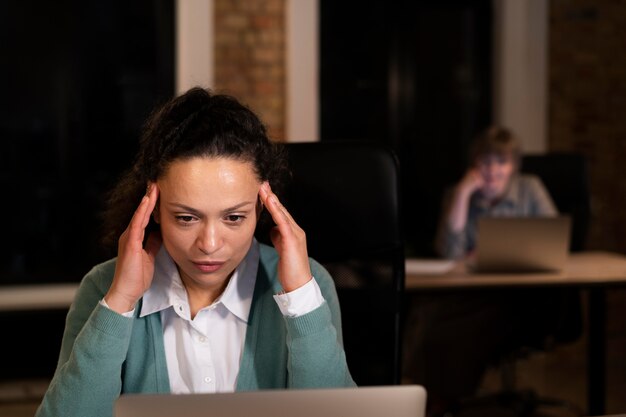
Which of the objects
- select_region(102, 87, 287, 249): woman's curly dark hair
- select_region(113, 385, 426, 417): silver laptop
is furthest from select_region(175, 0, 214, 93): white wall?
select_region(113, 385, 426, 417): silver laptop

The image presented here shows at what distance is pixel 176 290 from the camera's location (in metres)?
1.56

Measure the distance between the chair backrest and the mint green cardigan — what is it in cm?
221

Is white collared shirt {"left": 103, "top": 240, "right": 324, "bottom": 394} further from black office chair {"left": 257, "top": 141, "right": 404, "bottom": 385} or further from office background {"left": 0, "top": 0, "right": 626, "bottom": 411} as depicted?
office background {"left": 0, "top": 0, "right": 626, "bottom": 411}

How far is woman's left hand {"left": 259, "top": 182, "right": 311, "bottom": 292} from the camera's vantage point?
1494 mm

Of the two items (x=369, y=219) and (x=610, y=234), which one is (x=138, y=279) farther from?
(x=610, y=234)

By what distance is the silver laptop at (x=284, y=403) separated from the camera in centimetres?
100

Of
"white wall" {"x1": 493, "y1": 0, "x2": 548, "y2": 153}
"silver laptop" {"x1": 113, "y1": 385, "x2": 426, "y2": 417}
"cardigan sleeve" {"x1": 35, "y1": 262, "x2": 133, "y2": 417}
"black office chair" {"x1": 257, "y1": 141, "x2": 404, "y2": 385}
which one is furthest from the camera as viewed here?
"white wall" {"x1": 493, "y1": 0, "x2": 548, "y2": 153}

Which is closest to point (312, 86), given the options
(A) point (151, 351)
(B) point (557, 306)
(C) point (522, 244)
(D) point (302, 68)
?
(D) point (302, 68)

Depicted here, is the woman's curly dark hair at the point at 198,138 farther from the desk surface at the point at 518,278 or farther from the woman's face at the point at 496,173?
the woman's face at the point at 496,173

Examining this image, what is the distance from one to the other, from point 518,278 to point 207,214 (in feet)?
5.78

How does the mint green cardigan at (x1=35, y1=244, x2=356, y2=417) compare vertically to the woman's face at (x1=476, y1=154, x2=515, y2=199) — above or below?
below

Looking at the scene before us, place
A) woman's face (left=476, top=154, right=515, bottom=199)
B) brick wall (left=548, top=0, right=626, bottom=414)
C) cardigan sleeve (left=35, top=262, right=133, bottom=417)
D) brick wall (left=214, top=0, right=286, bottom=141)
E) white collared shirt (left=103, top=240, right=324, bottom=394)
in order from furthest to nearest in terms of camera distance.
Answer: brick wall (left=548, top=0, right=626, bottom=414), brick wall (left=214, top=0, right=286, bottom=141), woman's face (left=476, top=154, right=515, bottom=199), white collared shirt (left=103, top=240, right=324, bottom=394), cardigan sleeve (left=35, top=262, right=133, bottom=417)

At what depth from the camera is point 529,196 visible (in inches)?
144

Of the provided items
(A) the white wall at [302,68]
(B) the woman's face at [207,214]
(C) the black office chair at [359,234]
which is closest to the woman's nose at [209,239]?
(B) the woman's face at [207,214]
